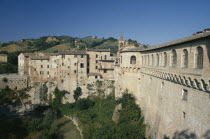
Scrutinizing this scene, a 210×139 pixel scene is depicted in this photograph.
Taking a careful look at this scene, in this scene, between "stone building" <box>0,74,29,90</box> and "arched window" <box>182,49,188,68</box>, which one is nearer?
"arched window" <box>182,49,188,68</box>

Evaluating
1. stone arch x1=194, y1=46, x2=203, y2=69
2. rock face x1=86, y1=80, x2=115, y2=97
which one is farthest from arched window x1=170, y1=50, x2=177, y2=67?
rock face x1=86, y1=80, x2=115, y2=97

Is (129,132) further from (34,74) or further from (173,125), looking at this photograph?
(34,74)

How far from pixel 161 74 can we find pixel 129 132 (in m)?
7.74

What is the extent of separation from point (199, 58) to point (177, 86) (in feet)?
12.0

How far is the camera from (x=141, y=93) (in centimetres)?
2388

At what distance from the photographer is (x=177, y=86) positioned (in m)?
13.7

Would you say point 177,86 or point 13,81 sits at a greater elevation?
point 177,86

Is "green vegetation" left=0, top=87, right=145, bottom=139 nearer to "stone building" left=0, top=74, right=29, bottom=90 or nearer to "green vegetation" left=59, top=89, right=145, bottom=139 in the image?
"green vegetation" left=59, top=89, right=145, bottom=139

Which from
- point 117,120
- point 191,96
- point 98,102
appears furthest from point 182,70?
point 98,102

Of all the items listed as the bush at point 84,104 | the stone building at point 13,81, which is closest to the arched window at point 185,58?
the bush at point 84,104

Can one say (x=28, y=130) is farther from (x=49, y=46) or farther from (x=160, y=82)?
(x=49, y=46)

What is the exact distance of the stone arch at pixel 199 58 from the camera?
10.6 meters

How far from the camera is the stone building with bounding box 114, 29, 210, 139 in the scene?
33.6 feet

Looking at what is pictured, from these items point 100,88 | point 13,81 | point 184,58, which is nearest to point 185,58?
point 184,58
